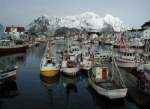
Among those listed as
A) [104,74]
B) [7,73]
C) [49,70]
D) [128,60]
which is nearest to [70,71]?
[49,70]

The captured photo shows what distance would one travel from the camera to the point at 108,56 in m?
57.7

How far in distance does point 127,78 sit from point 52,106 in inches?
560

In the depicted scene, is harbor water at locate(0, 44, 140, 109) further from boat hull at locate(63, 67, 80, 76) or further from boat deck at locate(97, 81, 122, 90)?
boat deck at locate(97, 81, 122, 90)

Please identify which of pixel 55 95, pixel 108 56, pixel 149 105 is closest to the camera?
pixel 149 105

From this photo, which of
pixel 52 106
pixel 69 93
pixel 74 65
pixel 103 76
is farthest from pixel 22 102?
pixel 74 65

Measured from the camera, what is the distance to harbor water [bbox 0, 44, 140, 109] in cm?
2777

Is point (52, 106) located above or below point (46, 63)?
below

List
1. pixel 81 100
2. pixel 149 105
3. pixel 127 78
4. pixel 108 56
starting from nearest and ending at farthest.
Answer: pixel 149 105 < pixel 81 100 < pixel 127 78 < pixel 108 56

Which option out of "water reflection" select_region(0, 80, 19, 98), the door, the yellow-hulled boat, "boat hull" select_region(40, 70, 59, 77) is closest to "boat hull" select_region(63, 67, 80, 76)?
the yellow-hulled boat

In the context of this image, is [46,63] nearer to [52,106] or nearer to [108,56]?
[52,106]

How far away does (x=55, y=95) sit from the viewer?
32469 millimetres

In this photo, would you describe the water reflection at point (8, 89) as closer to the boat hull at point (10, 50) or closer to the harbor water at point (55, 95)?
the harbor water at point (55, 95)

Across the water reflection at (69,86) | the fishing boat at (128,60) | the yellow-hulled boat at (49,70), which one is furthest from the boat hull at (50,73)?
the fishing boat at (128,60)

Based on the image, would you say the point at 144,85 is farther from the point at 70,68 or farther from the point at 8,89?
the point at 8,89
